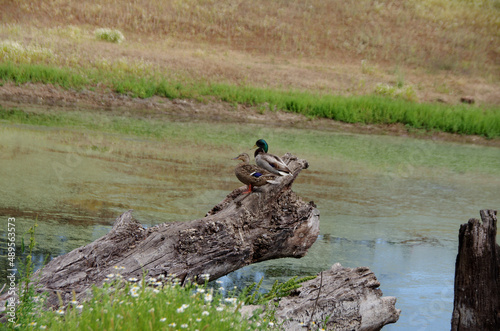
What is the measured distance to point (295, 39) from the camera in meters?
26.6

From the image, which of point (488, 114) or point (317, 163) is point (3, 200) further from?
point (488, 114)

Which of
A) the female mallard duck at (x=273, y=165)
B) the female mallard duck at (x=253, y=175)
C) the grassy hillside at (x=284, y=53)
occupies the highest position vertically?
the grassy hillside at (x=284, y=53)

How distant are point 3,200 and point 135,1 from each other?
2293cm

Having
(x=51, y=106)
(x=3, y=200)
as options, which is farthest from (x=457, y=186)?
(x=51, y=106)

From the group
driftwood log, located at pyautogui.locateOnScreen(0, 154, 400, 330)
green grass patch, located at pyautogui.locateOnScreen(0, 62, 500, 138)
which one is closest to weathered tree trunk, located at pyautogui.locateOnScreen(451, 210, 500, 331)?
driftwood log, located at pyautogui.locateOnScreen(0, 154, 400, 330)

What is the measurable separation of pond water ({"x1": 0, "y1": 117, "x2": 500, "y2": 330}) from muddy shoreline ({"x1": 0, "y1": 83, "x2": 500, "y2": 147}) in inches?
84.5

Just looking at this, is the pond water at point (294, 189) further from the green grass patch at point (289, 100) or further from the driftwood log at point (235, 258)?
the green grass patch at point (289, 100)

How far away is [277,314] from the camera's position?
3221 mm

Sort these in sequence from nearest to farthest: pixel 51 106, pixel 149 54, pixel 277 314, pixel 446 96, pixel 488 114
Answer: pixel 277 314 < pixel 51 106 < pixel 488 114 < pixel 149 54 < pixel 446 96

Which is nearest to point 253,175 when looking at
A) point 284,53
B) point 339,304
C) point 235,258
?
point 235,258

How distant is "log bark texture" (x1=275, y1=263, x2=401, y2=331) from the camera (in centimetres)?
323

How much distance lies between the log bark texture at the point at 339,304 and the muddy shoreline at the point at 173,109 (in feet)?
39.3

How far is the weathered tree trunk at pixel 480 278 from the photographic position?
356cm

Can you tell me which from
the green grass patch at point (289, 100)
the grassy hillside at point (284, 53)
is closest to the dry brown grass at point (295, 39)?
the grassy hillside at point (284, 53)
